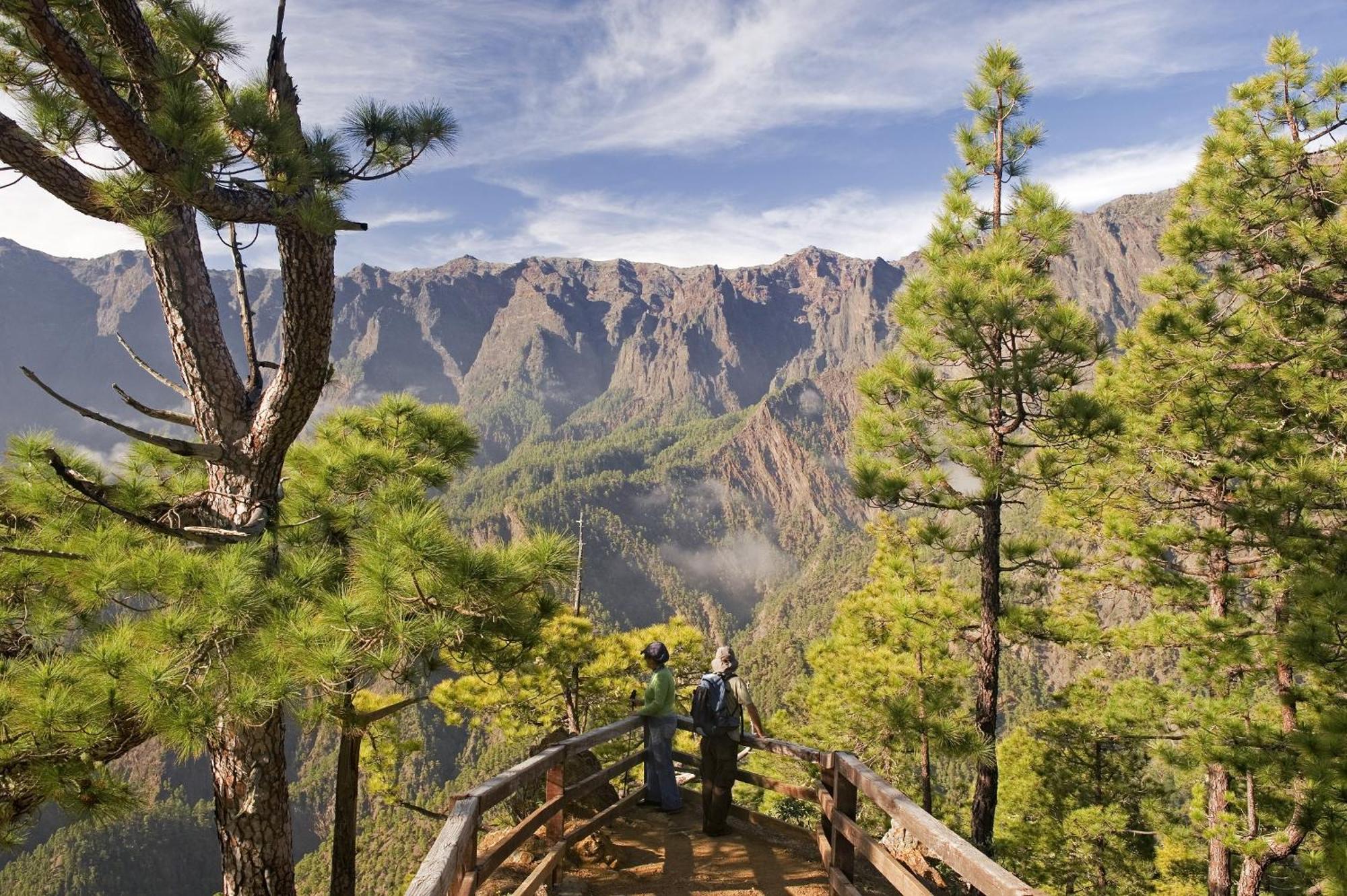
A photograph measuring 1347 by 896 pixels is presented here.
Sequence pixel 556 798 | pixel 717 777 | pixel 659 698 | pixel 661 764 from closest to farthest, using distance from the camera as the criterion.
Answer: pixel 556 798 → pixel 717 777 → pixel 659 698 → pixel 661 764

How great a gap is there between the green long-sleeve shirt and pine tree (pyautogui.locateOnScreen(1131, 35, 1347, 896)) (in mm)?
6160

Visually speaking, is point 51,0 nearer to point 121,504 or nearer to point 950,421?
point 121,504

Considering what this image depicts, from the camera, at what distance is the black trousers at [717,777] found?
18.8 ft

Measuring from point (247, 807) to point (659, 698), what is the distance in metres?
3.23

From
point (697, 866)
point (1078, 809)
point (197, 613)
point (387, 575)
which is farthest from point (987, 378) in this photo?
point (1078, 809)

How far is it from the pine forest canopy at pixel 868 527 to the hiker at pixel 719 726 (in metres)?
1.58

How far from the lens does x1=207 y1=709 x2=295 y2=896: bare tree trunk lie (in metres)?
4.22

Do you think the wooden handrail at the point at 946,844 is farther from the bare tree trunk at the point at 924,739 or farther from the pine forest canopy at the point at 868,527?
the bare tree trunk at the point at 924,739

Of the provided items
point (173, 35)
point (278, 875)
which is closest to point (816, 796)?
point (278, 875)

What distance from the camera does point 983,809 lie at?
8555 millimetres

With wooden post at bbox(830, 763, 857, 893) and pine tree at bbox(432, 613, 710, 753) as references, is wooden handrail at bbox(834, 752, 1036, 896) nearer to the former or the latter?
wooden post at bbox(830, 763, 857, 893)

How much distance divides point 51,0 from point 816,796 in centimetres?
689

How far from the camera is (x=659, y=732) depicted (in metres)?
6.25

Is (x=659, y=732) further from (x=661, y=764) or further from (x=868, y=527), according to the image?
(x=868, y=527)
